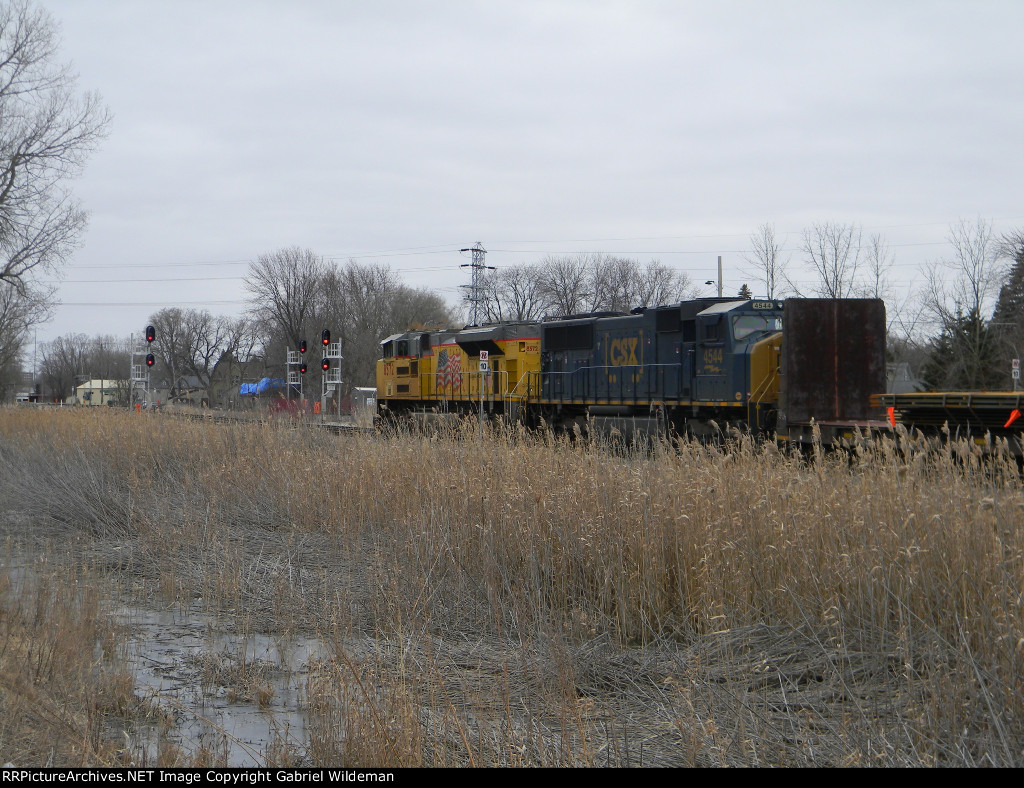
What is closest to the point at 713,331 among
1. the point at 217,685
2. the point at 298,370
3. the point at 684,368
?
the point at 684,368

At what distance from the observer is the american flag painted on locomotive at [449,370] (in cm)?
2406

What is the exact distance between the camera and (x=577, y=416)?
67.7 feet

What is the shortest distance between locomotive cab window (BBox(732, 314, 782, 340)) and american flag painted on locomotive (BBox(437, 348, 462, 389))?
972 centimetres

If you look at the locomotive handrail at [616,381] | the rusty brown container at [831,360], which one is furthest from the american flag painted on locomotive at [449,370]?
the rusty brown container at [831,360]

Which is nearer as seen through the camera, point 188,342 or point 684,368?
point 684,368

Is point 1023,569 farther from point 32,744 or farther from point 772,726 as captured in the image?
point 32,744

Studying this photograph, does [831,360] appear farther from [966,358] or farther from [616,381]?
[966,358]

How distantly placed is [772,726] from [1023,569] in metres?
1.44

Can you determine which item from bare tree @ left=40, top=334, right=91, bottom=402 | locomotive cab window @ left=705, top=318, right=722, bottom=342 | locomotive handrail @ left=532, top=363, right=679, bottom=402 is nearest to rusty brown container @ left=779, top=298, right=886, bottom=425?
locomotive cab window @ left=705, top=318, right=722, bottom=342

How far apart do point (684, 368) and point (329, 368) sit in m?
20.5

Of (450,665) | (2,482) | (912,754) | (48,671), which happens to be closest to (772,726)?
(912,754)

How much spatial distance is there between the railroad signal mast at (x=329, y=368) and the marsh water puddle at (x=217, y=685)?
10.4 metres

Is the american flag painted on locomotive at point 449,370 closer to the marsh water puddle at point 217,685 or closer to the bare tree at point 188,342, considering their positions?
the marsh water puddle at point 217,685

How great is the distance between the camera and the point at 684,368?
1742cm
